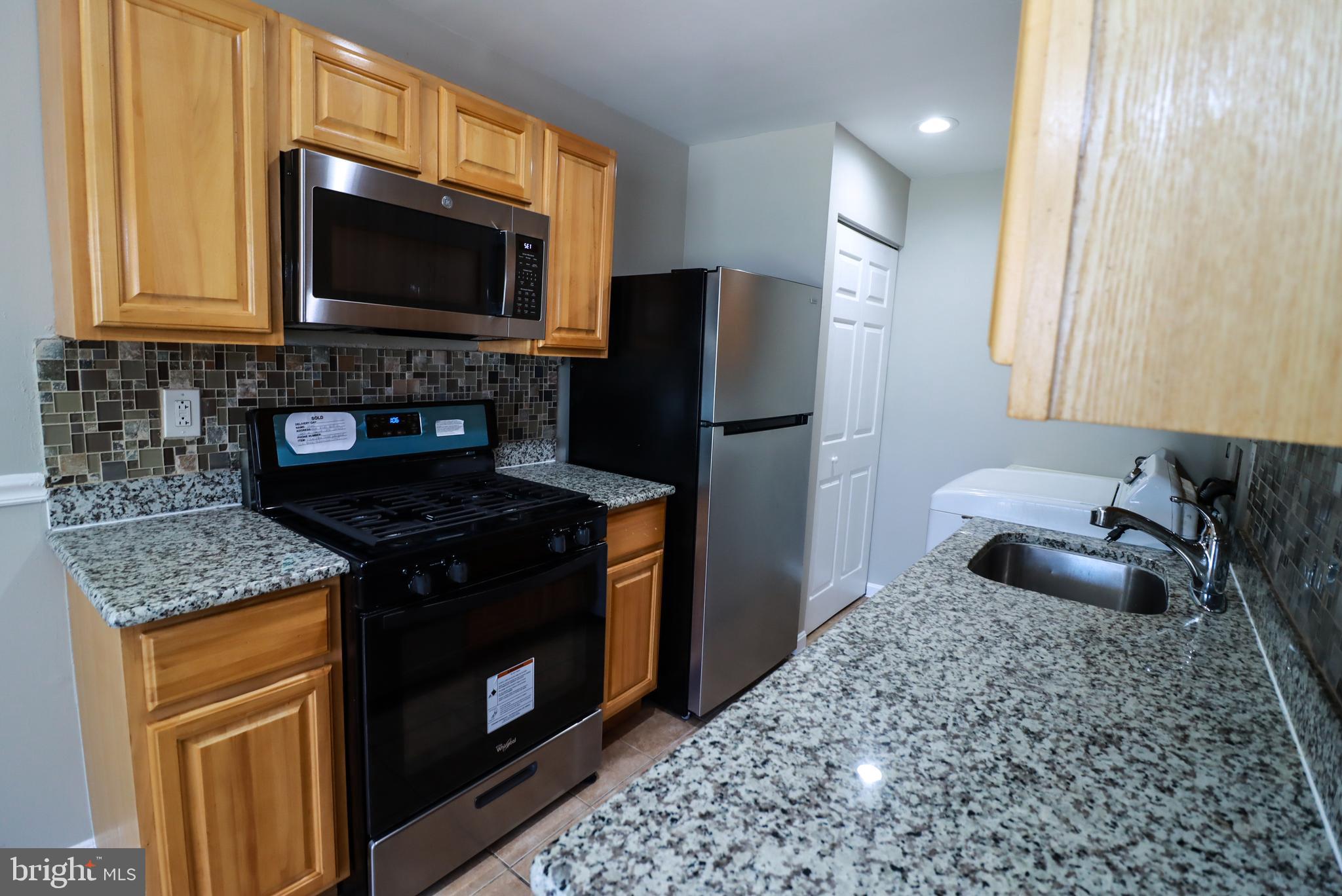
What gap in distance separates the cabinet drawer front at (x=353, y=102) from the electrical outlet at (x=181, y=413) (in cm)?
69

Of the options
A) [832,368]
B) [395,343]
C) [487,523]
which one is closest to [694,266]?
[832,368]

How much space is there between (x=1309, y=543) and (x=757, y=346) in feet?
5.45

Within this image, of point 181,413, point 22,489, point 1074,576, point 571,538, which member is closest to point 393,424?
point 181,413

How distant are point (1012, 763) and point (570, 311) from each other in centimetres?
182

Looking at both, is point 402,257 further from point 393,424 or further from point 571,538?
point 571,538

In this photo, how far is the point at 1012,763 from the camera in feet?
2.50

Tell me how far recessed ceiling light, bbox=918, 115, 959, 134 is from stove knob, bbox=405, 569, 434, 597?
8.23 ft

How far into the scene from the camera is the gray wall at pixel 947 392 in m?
3.17

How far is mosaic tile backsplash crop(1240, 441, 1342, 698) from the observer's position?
31.6 inches

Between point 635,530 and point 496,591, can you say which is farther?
point 635,530

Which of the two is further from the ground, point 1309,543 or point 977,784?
point 1309,543

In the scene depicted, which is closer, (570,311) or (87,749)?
(87,749)

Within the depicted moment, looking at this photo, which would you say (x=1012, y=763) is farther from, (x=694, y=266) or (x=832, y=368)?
(x=694, y=266)

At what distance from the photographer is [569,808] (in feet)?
6.48
